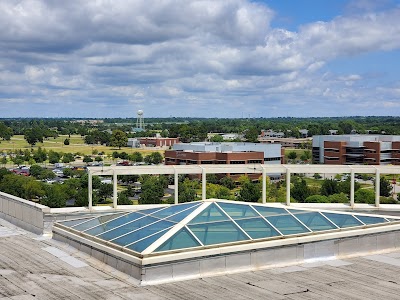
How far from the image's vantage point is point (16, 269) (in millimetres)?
16750

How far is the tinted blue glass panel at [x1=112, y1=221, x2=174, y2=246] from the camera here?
56.3ft

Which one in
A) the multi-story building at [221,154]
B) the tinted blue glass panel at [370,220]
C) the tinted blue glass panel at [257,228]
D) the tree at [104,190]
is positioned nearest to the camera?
the tinted blue glass panel at [257,228]

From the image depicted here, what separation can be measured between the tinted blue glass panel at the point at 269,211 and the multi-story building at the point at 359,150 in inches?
4880

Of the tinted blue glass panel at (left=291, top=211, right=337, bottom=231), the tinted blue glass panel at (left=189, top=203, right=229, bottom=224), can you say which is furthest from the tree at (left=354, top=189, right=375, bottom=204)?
the tinted blue glass panel at (left=189, top=203, right=229, bottom=224)

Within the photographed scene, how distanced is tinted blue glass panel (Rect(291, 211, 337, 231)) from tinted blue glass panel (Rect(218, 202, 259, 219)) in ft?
5.87

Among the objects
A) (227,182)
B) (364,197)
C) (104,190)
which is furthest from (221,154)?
(364,197)

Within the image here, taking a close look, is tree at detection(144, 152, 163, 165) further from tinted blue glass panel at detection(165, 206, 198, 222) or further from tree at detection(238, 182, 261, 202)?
tinted blue glass panel at detection(165, 206, 198, 222)

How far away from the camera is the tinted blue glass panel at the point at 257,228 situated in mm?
17969

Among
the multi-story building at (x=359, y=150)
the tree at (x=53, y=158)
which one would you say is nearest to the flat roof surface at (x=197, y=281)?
the multi-story building at (x=359, y=150)

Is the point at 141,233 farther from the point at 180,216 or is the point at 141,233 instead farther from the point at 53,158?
the point at 53,158

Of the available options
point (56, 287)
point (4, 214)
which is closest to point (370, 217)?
point (56, 287)

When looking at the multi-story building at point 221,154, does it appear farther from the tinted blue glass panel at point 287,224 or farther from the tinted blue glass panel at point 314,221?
the tinted blue glass panel at point 287,224

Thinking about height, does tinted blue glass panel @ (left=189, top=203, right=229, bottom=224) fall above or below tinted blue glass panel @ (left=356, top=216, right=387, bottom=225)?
above

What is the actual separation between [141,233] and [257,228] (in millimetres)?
3991
